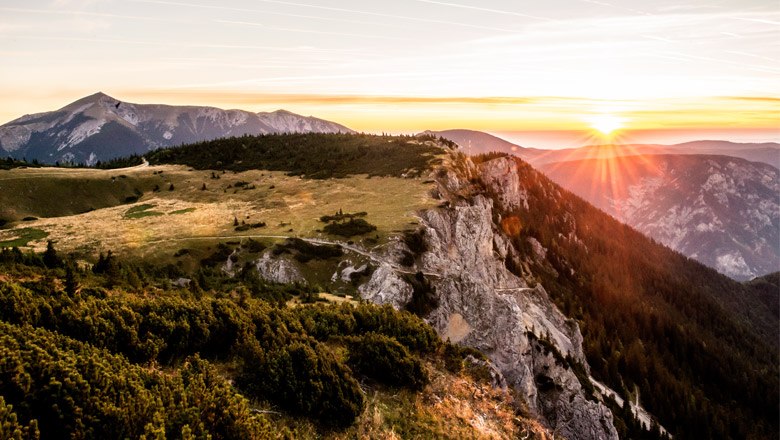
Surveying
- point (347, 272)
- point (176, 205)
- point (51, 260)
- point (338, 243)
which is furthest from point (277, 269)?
point (176, 205)

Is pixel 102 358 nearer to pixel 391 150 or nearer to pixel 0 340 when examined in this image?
pixel 0 340

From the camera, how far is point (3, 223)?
7738 centimetres

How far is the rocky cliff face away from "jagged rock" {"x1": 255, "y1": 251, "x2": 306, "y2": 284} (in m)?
9.95

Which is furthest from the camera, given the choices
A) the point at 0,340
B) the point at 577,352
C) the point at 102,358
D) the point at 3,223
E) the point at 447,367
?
the point at 577,352

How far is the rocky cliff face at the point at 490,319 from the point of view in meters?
47.6

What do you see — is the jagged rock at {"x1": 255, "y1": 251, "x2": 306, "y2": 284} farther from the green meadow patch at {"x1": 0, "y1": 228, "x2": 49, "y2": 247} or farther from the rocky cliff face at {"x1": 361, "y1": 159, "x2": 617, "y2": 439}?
the green meadow patch at {"x1": 0, "y1": 228, "x2": 49, "y2": 247}

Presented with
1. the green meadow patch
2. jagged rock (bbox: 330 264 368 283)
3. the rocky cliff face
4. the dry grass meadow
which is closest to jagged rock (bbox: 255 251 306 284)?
jagged rock (bbox: 330 264 368 283)

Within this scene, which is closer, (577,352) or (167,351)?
(167,351)

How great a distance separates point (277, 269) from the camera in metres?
56.1

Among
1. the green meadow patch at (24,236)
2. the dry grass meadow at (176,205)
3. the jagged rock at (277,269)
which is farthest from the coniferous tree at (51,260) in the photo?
the green meadow patch at (24,236)

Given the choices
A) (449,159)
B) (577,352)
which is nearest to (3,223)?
(449,159)

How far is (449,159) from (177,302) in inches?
4199

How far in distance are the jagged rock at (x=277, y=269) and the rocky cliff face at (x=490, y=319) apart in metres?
Answer: 9.95

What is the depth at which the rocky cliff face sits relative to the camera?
47562mm
